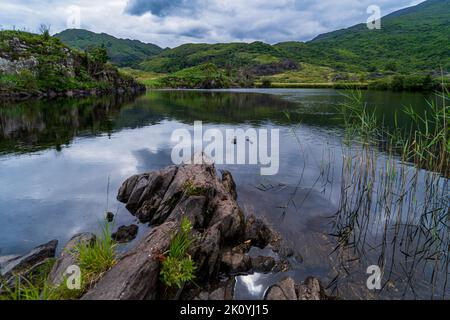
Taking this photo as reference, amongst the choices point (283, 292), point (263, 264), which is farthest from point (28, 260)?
point (283, 292)

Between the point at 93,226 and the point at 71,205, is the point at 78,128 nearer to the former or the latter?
the point at 71,205

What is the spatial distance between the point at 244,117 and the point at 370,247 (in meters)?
48.5

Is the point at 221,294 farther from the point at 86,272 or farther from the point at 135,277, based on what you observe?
the point at 86,272

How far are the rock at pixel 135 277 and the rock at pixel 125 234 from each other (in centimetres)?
480

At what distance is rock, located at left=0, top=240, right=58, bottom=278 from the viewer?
10.6 m

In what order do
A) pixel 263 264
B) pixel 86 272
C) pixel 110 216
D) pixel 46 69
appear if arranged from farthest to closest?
pixel 46 69 → pixel 110 216 → pixel 263 264 → pixel 86 272

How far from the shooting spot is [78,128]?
144ft

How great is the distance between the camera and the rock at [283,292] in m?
8.99

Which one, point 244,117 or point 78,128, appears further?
point 244,117

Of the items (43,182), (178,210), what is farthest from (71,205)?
(178,210)

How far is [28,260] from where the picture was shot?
1144 centimetres

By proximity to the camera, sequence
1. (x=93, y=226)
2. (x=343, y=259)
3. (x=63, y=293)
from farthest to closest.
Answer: (x=93, y=226), (x=343, y=259), (x=63, y=293)

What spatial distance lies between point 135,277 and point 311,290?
622 centimetres
